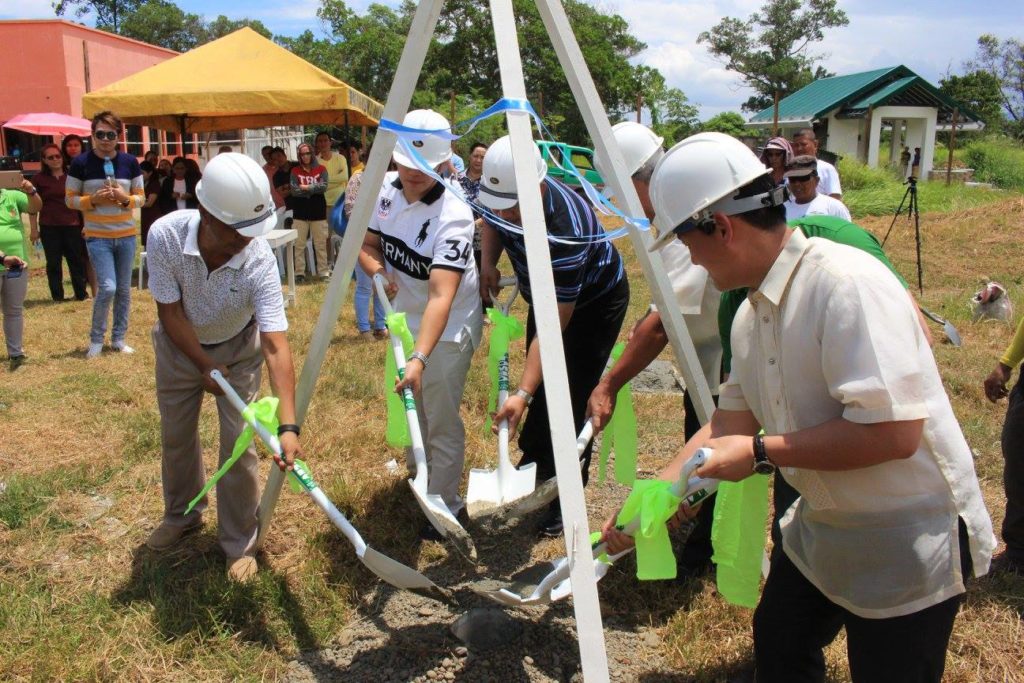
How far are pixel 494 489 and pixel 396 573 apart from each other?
725 millimetres

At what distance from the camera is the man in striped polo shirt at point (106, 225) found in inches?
277

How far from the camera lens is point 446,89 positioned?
110 feet

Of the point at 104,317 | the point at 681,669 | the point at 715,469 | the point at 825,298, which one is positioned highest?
the point at 825,298

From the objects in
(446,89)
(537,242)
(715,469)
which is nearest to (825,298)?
(715,469)

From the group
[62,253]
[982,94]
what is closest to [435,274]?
[62,253]

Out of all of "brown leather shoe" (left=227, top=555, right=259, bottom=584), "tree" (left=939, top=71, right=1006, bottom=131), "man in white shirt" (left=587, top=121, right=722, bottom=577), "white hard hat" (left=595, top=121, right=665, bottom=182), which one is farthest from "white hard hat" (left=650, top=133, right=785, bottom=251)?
"tree" (left=939, top=71, right=1006, bottom=131)

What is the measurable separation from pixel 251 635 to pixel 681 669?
5.24 feet

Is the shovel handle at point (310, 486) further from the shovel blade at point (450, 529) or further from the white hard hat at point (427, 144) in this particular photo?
the white hard hat at point (427, 144)

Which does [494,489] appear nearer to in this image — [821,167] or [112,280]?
[821,167]

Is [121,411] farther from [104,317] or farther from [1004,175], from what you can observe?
[1004,175]

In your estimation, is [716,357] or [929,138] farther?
[929,138]

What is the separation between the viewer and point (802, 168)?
208 inches

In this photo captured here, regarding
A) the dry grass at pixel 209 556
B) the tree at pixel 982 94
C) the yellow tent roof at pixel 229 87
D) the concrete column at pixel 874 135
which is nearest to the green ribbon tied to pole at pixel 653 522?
the dry grass at pixel 209 556

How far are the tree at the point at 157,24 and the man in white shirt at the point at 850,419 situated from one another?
211 feet
